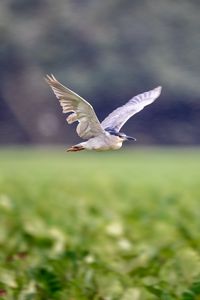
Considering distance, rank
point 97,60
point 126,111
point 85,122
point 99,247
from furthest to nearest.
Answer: point 97,60
point 99,247
point 126,111
point 85,122

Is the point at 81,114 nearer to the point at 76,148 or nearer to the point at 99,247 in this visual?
the point at 76,148

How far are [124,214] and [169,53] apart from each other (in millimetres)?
15490

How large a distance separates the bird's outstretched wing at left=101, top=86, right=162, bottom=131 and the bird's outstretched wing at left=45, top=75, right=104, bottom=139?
0.57ft

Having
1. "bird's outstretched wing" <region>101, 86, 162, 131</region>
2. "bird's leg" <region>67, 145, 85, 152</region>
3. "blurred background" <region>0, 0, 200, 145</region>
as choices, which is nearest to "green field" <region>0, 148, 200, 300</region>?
"bird's outstretched wing" <region>101, 86, 162, 131</region>

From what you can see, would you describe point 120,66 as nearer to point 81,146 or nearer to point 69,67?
point 69,67

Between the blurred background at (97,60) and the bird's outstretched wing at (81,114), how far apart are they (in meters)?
15.7

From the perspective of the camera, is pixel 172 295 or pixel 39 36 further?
pixel 39 36

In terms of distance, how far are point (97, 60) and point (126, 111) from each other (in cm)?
1898

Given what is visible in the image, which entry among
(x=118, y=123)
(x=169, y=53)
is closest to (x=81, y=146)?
(x=118, y=123)

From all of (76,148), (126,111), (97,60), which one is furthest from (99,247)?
(97,60)

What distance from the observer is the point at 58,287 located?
4.64 m

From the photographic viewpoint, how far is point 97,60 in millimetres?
23328

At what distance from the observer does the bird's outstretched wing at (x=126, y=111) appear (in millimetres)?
Answer: 4223

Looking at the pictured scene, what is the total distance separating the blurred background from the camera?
2097cm
